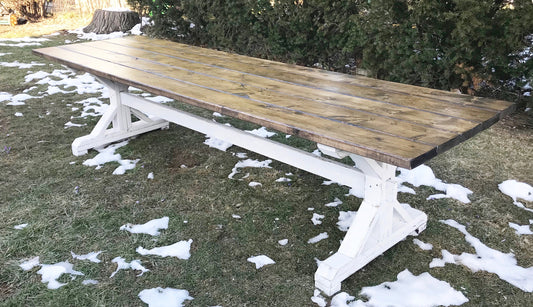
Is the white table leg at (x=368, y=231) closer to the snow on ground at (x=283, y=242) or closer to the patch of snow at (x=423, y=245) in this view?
the patch of snow at (x=423, y=245)

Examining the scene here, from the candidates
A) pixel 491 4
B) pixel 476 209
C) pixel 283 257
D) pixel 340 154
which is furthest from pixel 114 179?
pixel 491 4

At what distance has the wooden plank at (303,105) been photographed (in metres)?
1.70

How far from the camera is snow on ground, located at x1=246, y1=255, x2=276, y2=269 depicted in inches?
83.4

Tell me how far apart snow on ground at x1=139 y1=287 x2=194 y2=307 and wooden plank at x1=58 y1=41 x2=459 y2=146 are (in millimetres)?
919

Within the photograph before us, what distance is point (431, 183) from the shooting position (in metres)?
2.88

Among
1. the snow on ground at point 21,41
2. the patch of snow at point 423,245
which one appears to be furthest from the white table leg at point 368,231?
the snow on ground at point 21,41

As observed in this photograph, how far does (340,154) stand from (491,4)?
2.23 m

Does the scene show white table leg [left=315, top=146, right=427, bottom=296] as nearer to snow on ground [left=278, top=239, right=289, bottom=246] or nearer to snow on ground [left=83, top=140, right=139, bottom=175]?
snow on ground [left=278, top=239, right=289, bottom=246]

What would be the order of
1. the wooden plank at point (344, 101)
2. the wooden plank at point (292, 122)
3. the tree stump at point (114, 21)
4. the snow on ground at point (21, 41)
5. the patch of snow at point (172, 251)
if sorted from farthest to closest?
the tree stump at point (114, 21) < the snow on ground at point (21, 41) < the patch of snow at point (172, 251) < the wooden plank at point (344, 101) < the wooden plank at point (292, 122)

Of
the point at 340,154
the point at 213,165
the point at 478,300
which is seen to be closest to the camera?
the point at 340,154

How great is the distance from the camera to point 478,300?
6.23ft

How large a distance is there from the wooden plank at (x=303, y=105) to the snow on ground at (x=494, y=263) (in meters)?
0.76

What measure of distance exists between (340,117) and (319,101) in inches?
9.8

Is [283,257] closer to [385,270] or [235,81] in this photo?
[385,270]
